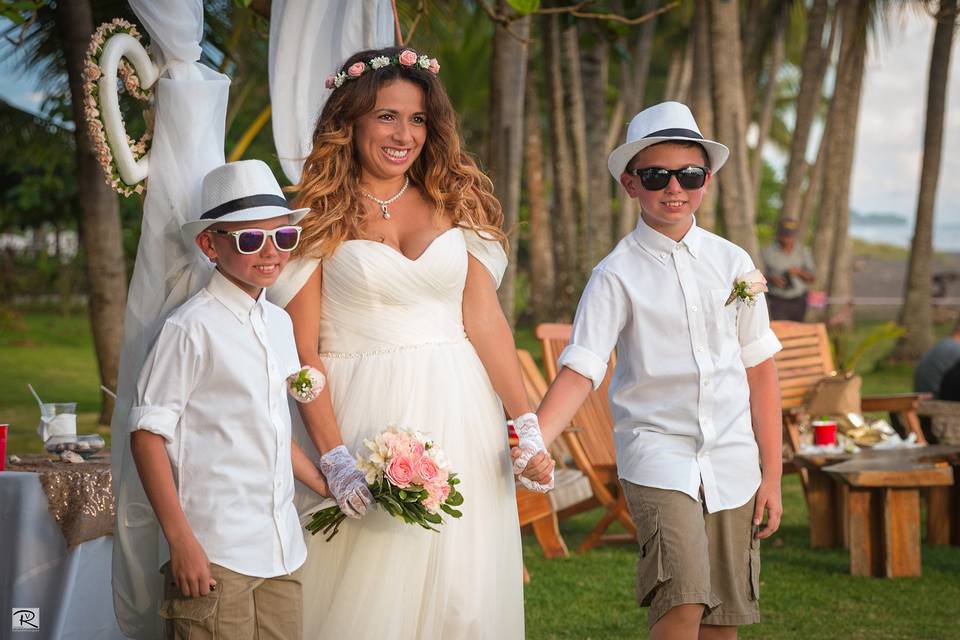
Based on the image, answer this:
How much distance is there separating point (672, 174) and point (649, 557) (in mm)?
1217

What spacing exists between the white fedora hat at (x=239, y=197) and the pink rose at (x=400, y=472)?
2.48 feet

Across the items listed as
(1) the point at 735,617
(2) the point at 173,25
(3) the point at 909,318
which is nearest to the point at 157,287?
(2) the point at 173,25

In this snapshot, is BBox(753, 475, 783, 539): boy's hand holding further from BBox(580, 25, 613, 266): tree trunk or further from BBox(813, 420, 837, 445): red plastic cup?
BBox(580, 25, 613, 266): tree trunk

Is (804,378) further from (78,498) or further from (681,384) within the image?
(78,498)

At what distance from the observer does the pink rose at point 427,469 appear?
3799mm

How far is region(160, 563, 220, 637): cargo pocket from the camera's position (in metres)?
3.53

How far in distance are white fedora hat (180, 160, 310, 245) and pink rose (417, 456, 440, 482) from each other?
2.58 feet

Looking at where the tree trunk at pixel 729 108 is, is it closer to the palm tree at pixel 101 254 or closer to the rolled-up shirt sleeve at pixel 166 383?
the palm tree at pixel 101 254

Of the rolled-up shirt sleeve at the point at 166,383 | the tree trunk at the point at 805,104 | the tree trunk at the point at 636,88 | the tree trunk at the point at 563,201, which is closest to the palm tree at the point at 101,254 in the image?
the rolled-up shirt sleeve at the point at 166,383

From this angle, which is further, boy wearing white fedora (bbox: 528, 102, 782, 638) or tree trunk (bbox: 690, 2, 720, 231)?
tree trunk (bbox: 690, 2, 720, 231)

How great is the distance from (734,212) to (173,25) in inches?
347

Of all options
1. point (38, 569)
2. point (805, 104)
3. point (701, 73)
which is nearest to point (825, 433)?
point (38, 569)

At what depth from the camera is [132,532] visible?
3812mm

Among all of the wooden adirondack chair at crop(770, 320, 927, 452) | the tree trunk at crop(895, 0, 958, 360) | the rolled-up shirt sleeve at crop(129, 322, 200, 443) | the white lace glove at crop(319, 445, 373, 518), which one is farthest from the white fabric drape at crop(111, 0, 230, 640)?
the tree trunk at crop(895, 0, 958, 360)
